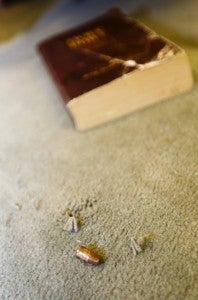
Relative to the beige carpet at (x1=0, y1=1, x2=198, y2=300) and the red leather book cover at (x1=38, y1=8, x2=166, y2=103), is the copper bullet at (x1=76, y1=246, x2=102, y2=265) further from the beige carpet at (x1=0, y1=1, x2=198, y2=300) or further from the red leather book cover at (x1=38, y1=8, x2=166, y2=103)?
the red leather book cover at (x1=38, y1=8, x2=166, y2=103)

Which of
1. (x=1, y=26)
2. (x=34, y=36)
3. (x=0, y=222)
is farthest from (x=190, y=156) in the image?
(x=1, y=26)

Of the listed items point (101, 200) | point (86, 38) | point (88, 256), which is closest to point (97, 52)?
point (86, 38)

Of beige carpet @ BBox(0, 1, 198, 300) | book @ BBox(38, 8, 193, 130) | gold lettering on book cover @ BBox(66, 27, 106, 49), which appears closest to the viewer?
beige carpet @ BBox(0, 1, 198, 300)

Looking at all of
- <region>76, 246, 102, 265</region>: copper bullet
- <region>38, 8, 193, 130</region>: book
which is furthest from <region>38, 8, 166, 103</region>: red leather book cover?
<region>76, 246, 102, 265</region>: copper bullet

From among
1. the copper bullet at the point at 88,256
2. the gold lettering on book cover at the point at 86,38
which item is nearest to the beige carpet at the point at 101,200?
the copper bullet at the point at 88,256

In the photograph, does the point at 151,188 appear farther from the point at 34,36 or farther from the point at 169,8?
the point at 34,36

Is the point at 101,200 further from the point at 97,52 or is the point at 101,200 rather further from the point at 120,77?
the point at 97,52
